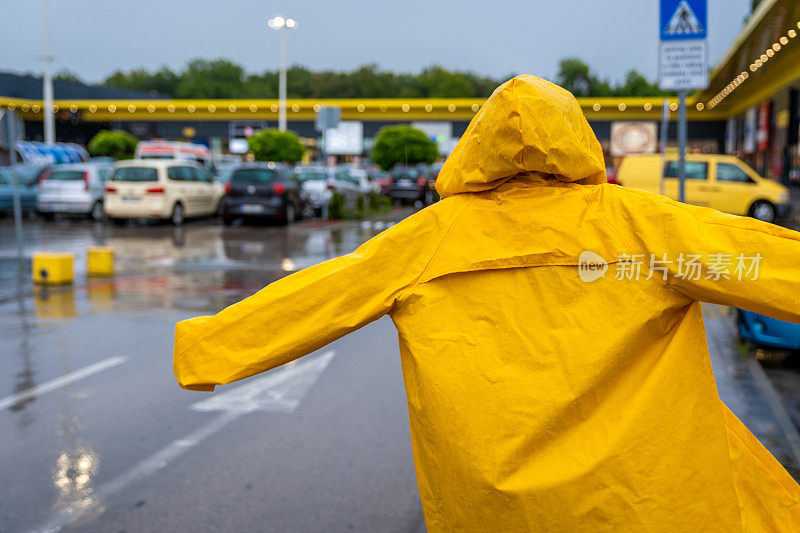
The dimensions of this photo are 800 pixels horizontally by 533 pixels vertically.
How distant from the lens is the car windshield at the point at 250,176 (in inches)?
849

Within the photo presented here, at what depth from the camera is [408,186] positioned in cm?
3325

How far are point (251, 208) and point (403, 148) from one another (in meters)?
19.2

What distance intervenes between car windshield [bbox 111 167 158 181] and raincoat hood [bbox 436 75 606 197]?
2087 centimetres

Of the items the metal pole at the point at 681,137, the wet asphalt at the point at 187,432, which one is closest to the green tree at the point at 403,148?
the wet asphalt at the point at 187,432

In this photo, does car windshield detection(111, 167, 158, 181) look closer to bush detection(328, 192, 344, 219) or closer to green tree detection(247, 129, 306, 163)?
bush detection(328, 192, 344, 219)

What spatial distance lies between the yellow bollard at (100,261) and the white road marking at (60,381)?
539 cm

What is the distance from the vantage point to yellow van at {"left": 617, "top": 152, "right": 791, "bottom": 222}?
62.0 feet

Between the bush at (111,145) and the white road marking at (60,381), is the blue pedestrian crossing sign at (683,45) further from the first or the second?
the bush at (111,145)

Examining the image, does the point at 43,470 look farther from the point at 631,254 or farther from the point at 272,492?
the point at 631,254

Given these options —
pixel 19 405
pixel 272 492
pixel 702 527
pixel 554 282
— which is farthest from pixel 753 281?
Result: pixel 19 405

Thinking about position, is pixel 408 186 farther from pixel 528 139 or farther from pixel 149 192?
pixel 528 139

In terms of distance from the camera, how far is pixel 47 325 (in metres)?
8.52

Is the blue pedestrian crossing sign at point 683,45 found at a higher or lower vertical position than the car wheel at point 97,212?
higher

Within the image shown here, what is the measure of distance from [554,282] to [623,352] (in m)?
0.23
